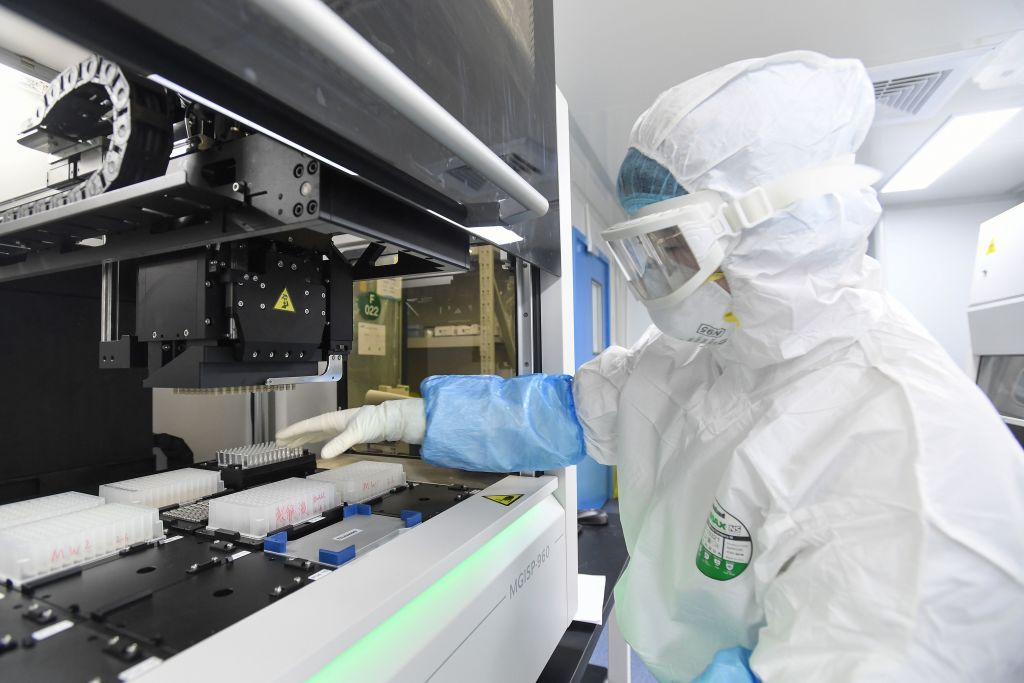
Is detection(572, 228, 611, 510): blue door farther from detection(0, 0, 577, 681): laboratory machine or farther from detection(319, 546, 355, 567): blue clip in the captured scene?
detection(319, 546, 355, 567): blue clip

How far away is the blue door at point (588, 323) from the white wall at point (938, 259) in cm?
233

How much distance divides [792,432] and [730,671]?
1.03 feet

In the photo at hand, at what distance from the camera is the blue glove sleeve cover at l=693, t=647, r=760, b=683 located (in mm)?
601

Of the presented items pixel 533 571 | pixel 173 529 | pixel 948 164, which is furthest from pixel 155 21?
pixel 948 164

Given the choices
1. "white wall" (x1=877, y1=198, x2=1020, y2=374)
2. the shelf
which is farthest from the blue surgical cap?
"white wall" (x1=877, y1=198, x2=1020, y2=374)

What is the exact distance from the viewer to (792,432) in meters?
0.67

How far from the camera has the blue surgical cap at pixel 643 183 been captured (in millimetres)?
754

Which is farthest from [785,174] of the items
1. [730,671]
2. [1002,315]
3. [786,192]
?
[1002,315]

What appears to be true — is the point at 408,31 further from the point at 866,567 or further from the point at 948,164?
the point at 948,164

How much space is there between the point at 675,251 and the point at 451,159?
0.36 m

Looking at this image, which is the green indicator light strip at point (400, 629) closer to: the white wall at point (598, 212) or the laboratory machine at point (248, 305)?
the laboratory machine at point (248, 305)

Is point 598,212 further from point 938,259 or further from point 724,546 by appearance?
point 724,546

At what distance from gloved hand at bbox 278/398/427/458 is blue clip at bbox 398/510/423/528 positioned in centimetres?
22

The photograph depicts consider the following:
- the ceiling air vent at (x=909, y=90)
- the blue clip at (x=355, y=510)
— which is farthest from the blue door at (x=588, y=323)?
the blue clip at (x=355, y=510)
